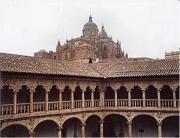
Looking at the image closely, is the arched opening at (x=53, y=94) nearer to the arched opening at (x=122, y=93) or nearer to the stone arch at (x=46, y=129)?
the stone arch at (x=46, y=129)

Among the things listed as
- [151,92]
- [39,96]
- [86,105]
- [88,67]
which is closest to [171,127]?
[151,92]

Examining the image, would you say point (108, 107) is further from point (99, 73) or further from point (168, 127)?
point (168, 127)

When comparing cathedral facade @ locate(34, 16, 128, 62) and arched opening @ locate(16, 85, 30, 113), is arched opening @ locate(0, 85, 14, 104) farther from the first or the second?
cathedral facade @ locate(34, 16, 128, 62)

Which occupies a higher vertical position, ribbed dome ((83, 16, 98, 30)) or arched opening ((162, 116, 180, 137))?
ribbed dome ((83, 16, 98, 30))

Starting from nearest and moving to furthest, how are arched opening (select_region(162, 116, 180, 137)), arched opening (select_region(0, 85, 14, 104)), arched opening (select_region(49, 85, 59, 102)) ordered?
1. arched opening (select_region(0, 85, 14, 104))
2. arched opening (select_region(49, 85, 59, 102))
3. arched opening (select_region(162, 116, 180, 137))

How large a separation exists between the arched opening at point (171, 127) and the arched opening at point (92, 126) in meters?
6.69

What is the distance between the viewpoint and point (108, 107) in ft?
89.8

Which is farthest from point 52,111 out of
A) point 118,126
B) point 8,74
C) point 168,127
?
point 168,127

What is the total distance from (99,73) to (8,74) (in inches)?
442

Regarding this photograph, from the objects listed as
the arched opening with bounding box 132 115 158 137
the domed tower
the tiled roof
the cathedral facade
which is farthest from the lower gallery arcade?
the domed tower

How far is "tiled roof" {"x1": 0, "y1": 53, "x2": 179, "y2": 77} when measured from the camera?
823 inches

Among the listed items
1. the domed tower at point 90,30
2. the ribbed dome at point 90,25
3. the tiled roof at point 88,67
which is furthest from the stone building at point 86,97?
the ribbed dome at point 90,25

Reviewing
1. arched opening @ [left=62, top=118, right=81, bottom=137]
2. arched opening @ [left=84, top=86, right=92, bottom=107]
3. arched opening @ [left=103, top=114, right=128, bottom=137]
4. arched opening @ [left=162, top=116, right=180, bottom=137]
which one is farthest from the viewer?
arched opening @ [left=103, top=114, right=128, bottom=137]

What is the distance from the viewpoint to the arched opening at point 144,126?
28.3m
